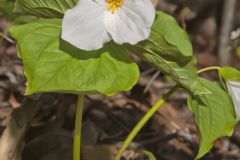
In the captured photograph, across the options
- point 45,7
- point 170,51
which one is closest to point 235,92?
point 170,51

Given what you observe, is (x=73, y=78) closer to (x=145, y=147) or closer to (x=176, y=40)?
(x=176, y=40)

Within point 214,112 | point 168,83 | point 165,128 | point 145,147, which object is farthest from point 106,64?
point 168,83

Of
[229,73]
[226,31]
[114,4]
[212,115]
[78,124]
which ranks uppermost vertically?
[114,4]

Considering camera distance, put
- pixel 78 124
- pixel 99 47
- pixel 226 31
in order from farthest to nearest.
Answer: pixel 226 31, pixel 78 124, pixel 99 47

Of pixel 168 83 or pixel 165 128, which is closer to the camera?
pixel 165 128

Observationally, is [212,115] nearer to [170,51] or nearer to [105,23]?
[170,51]

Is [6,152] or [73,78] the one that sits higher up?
[73,78]
